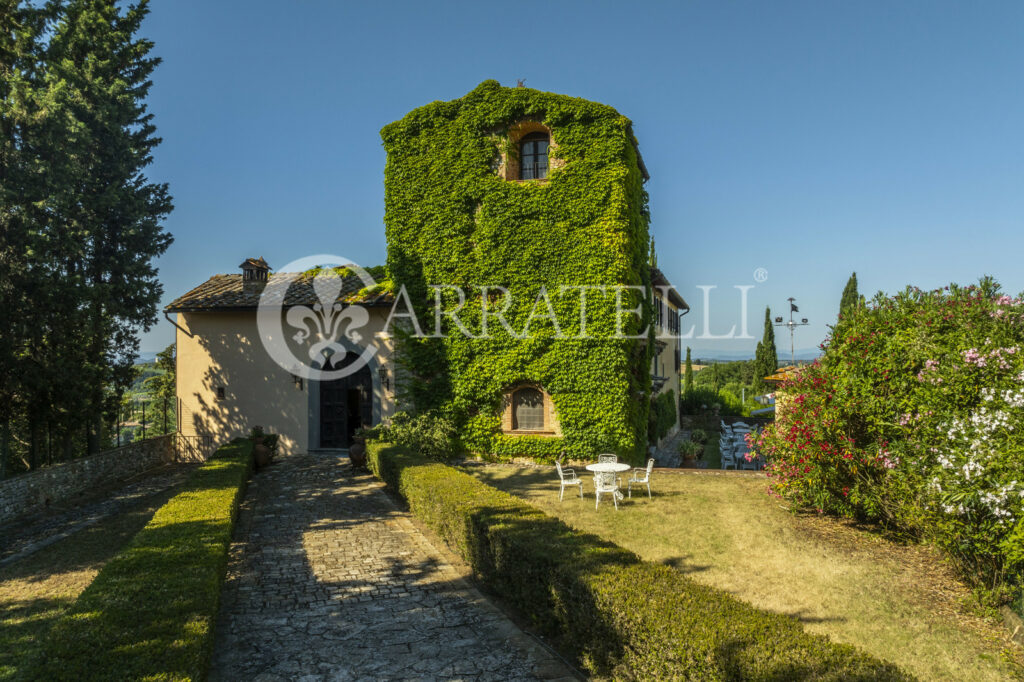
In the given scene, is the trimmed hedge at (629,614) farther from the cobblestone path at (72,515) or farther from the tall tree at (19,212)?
the tall tree at (19,212)

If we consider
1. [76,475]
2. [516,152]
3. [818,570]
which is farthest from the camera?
[516,152]

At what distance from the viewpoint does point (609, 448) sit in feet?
50.7

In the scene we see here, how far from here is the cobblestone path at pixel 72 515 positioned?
9445 mm

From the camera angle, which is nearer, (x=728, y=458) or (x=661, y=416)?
(x=728, y=458)

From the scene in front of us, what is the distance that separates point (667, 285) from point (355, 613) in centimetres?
1942

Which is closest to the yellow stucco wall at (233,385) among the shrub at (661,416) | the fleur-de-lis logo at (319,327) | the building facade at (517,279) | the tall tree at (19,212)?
the building facade at (517,279)

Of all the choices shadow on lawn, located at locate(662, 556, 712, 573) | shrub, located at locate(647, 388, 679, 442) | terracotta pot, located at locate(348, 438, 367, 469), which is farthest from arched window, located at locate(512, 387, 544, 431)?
shadow on lawn, located at locate(662, 556, 712, 573)

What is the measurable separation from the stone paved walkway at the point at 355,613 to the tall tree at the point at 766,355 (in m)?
37.7

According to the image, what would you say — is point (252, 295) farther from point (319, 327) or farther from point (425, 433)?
point (425, 433)

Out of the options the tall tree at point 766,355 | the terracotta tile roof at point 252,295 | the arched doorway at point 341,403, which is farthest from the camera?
the tall tree at point 766,355

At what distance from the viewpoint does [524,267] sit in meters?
16.0

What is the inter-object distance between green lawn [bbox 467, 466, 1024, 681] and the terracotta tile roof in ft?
29.8

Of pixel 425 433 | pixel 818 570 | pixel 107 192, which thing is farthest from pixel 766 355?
pixel 107 192

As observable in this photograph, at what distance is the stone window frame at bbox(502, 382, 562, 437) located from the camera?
1595cm
